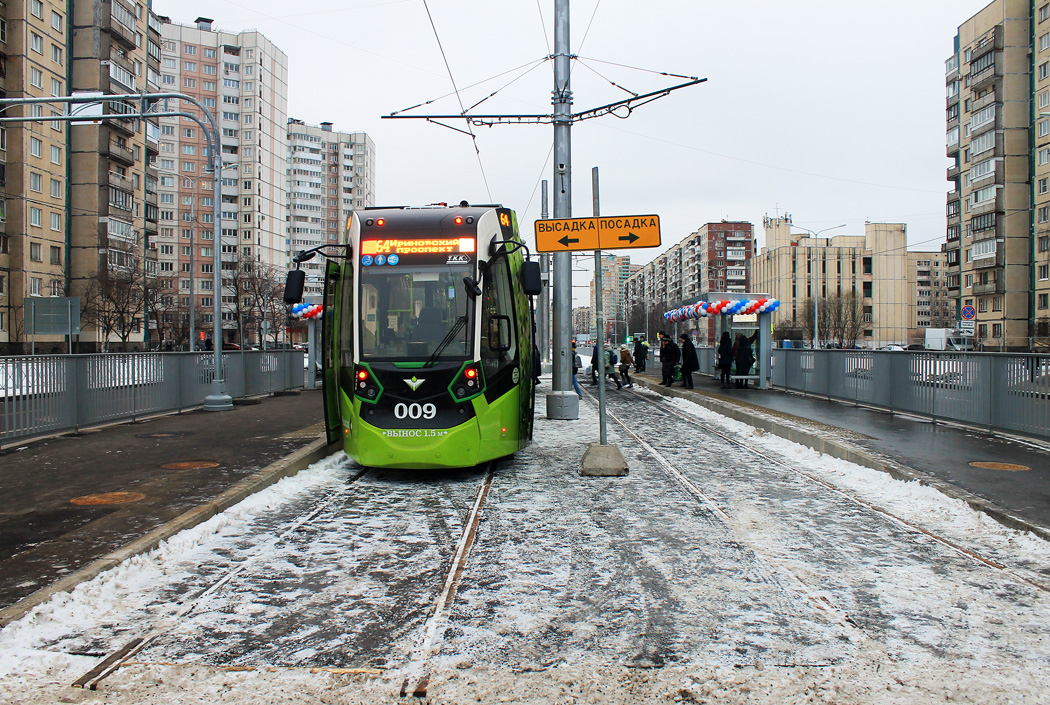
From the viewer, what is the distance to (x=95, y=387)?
13.6 meters

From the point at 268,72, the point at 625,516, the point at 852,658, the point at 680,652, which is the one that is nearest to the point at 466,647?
the point at 680,652

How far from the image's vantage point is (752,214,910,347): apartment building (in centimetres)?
11525

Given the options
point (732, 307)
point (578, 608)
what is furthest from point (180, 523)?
point (732, 307)

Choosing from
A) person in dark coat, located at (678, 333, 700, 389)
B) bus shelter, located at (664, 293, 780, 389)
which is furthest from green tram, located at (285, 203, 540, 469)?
bus shelter, located at (664, 293, 780, 389)

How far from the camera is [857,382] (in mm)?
18391

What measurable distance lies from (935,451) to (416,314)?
7002 millimetres

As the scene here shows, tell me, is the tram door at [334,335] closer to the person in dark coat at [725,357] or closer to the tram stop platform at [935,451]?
the tram stop platform at [935,451]

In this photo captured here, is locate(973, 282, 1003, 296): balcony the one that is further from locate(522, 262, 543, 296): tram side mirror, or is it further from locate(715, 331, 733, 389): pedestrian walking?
locate(522, 262, 543, 296): tram side mirror

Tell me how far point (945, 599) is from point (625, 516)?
2932mm

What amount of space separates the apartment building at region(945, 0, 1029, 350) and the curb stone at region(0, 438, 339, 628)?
6231 centimetres

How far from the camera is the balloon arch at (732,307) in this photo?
84.6 ft

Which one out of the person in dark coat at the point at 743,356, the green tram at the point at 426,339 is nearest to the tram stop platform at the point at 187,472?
the green tram at the point at 426,339

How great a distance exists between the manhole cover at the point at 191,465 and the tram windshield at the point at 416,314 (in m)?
2.30

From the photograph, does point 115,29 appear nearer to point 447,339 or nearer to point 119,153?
point 119,153
